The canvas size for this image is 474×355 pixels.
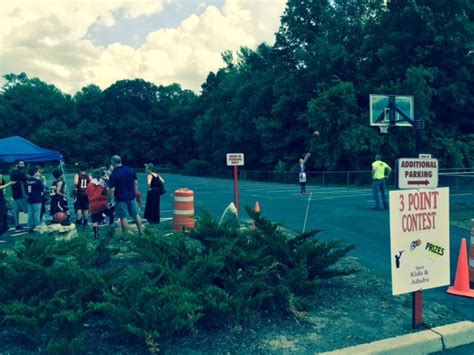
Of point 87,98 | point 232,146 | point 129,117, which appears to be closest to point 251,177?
point 232,146

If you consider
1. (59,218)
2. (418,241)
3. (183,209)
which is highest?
(418,241)

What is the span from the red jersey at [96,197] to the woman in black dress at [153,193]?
1363 mm

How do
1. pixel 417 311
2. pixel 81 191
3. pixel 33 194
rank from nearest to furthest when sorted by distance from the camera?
pixel 417 311 → pixel 33 194 → pixel 81 191

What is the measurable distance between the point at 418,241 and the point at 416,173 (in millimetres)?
697

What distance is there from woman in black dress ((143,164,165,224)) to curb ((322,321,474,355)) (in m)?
8.02

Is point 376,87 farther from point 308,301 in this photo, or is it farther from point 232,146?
point 308,301

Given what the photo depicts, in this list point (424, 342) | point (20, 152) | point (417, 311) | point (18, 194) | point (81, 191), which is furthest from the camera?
point (20, 152)

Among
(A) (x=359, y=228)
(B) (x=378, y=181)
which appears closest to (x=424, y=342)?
(A) (x=359, y=228)

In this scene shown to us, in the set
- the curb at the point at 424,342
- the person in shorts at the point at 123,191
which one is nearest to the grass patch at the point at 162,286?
the curb at the point at 424,342

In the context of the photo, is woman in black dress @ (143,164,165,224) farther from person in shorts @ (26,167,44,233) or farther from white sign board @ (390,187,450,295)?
white sign board @ (390,187,450,295)

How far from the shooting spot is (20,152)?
45.6ft

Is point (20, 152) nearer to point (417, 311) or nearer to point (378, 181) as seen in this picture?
point (378, 181)

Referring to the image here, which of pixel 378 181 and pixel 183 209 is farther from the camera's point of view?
pixel 378 181

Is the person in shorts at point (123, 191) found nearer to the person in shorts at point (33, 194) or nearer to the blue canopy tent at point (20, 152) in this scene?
the person in shorts at point (33, 194)
